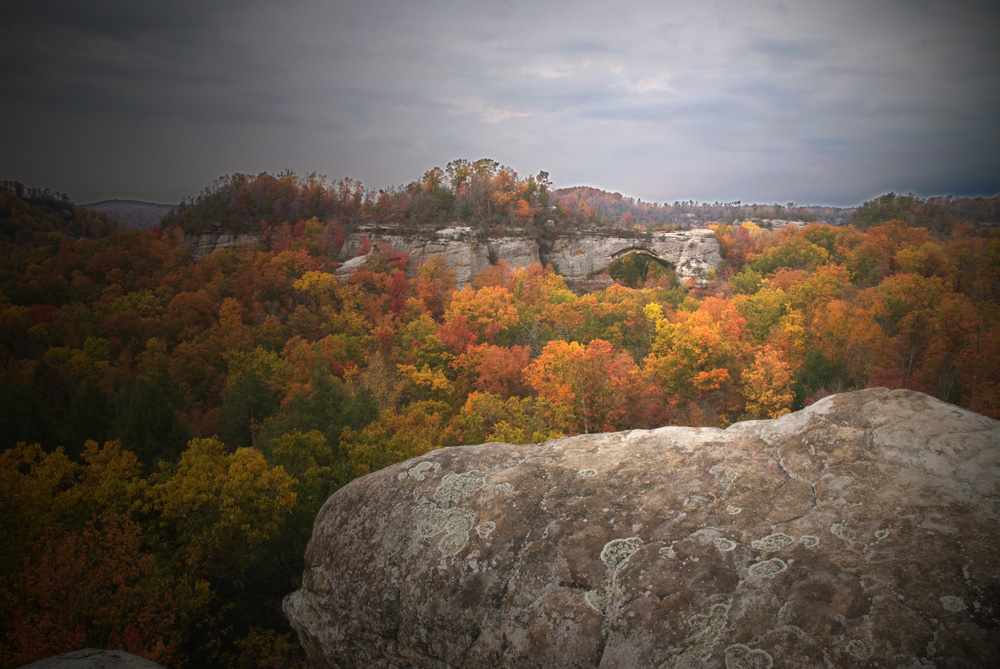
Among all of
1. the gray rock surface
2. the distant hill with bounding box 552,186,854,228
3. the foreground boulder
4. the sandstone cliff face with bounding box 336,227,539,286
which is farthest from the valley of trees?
the distant hill with bounding box 552,186,854,228

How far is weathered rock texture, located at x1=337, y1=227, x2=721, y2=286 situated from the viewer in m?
64.6

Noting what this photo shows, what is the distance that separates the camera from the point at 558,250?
7494 centimetres

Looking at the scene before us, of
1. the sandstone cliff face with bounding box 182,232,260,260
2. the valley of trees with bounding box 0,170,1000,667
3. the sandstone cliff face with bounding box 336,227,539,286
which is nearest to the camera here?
the valley of trees with bounding box 0,170,1000,667

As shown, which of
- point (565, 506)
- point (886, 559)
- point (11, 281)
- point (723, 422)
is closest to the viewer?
point (886, 559)

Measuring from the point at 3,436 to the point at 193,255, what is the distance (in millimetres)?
47684

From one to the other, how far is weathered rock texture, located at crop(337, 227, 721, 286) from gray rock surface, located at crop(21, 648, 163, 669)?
193ft

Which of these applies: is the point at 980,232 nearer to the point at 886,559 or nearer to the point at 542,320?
the point at 542,320

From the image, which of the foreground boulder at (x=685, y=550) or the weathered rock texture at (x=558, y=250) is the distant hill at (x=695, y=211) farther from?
the foreground boulder at (x=685, y=550)

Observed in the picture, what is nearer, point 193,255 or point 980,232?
point 980,232

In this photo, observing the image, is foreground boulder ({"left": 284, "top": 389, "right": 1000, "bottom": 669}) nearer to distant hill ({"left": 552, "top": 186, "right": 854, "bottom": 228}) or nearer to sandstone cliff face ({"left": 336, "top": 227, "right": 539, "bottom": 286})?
sandstone cliff face ({"left": 336, "top": 227, "right": 539, "bottom": 286})

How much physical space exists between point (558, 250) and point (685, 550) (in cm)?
7015

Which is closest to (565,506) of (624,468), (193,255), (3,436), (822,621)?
(624,468)

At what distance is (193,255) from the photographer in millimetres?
67000

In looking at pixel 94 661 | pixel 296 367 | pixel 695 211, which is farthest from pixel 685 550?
pixel 695 211
